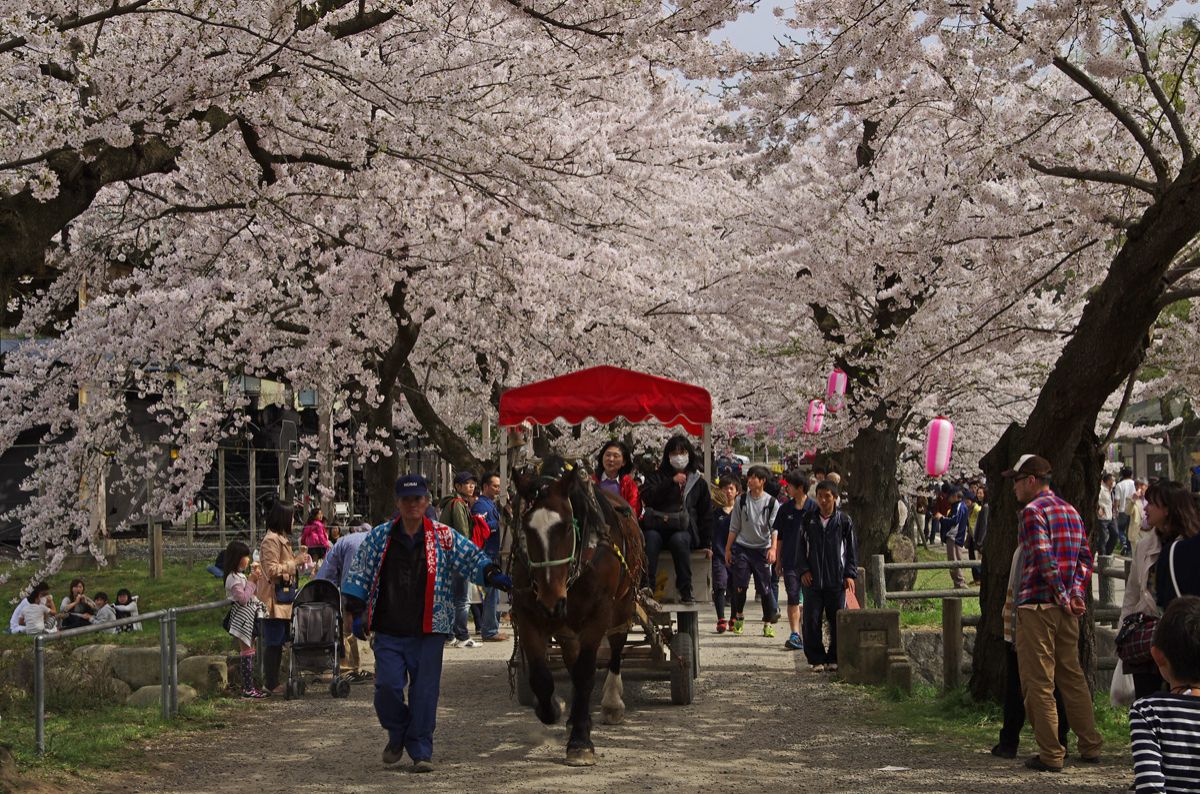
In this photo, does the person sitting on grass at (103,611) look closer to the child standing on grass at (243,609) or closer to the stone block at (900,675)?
the child standing on grass at (243,609)

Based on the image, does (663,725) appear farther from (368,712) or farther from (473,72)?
(473,72)

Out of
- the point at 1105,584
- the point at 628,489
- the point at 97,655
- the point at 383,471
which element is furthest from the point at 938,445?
the point at 97,655

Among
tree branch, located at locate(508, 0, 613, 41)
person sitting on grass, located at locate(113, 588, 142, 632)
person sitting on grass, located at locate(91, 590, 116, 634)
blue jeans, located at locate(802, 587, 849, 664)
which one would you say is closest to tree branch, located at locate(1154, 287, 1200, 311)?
tree branch, located at locate(508, 0, 613, 41)

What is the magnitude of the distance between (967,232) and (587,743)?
881cm

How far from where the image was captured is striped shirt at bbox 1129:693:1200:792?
409cm

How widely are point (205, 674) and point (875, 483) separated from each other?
11967mm

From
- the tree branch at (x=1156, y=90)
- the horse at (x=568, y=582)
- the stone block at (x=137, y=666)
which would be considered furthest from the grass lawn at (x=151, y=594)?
the tree branch at (x=1156, y=90)

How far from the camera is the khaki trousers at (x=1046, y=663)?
8.80m

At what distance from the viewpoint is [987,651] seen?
10844 mm

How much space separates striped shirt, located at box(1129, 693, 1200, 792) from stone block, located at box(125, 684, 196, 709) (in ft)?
31.4

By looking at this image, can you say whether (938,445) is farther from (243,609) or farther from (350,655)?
(243,609)

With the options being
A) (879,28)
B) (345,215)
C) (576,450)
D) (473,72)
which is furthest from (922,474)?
(879,28)

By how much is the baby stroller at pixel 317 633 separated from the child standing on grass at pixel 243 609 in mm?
458

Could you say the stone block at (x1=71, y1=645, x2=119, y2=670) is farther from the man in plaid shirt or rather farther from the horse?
the man in plaid shirt
